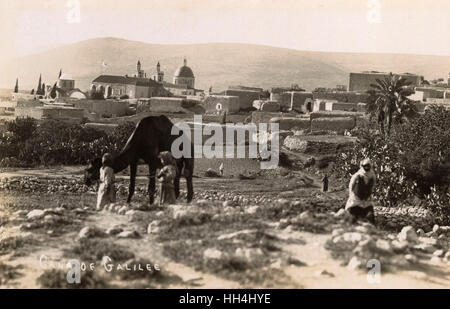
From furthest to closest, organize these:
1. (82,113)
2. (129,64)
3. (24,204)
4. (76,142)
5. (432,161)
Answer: (129,64) < (82,113) < (76,142) < (432,161) < (24,204)

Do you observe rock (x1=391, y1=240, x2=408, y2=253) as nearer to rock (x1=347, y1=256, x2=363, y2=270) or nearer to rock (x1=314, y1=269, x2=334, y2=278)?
rock (x1=347, y1=256, x2=363, y2=270)

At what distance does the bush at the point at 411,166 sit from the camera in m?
17.6

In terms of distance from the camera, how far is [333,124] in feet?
92.0

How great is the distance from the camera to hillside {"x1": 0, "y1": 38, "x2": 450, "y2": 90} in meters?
26.9

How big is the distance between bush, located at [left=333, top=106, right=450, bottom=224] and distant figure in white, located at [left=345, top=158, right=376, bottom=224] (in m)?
5.23

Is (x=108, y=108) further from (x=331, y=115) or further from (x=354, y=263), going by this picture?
(x=354, y=263)

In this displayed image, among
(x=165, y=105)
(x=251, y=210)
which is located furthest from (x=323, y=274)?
(x=165, y=105)

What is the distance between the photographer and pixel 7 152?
57.4ft

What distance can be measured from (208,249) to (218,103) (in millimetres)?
20352

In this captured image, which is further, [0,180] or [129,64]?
[129,64]
